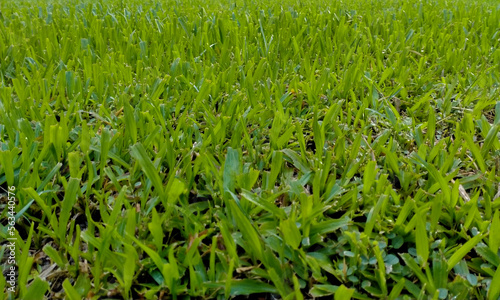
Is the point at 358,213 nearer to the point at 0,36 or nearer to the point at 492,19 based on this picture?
the point at 0,36

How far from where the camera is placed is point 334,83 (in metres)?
2.12

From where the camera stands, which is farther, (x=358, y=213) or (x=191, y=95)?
(x=191, y=95)

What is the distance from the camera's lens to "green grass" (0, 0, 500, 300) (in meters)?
1.06

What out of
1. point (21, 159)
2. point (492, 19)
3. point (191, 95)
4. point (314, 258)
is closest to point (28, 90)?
point (21, 159)

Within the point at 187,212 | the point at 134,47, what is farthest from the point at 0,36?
the point at 187,212

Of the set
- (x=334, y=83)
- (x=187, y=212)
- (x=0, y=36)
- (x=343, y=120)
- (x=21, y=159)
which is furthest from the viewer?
(x=0, y=36)

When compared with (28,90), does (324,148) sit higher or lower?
lower

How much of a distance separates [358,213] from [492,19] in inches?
115

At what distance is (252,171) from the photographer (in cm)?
131

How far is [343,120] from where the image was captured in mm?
1774

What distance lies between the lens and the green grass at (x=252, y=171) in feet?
3.46

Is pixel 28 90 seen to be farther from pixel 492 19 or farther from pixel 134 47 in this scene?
pixel 492 19

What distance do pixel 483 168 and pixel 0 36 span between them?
288cm

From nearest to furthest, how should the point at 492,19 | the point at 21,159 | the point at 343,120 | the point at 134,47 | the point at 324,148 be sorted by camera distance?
the point at 21,159, the point at 324,148, the point at 343,120, the point at 134,47, the point at 492,19
